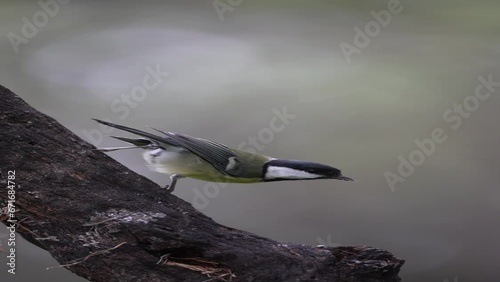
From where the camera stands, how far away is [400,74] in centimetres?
362

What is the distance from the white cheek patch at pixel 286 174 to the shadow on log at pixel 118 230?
0.56 ft

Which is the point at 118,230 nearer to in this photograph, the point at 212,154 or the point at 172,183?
the point at 172,183

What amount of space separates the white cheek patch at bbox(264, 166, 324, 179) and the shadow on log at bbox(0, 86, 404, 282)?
0.17 meters

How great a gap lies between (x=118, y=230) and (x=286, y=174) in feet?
1.42

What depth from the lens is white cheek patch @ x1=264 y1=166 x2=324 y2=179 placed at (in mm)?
1610

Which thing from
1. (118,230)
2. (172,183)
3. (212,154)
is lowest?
(118,230)

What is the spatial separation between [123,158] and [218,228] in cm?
150

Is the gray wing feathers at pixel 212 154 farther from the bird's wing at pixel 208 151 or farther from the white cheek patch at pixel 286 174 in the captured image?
the white cheek patch at pixel 286 174

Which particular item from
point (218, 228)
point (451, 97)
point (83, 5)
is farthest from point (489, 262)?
point (83, 5)

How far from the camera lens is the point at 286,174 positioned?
167 cm

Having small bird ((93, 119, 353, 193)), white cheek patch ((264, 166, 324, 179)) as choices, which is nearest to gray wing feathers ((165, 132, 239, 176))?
small bird ((93, 119, 353, 193))

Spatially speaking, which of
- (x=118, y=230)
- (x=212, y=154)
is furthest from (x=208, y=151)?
(x=118, y=230)

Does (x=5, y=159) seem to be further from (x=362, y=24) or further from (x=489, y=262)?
(x=362, y=24)

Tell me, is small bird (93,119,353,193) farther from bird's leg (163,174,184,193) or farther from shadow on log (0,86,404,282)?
shadow on log (0,86,404,282)
